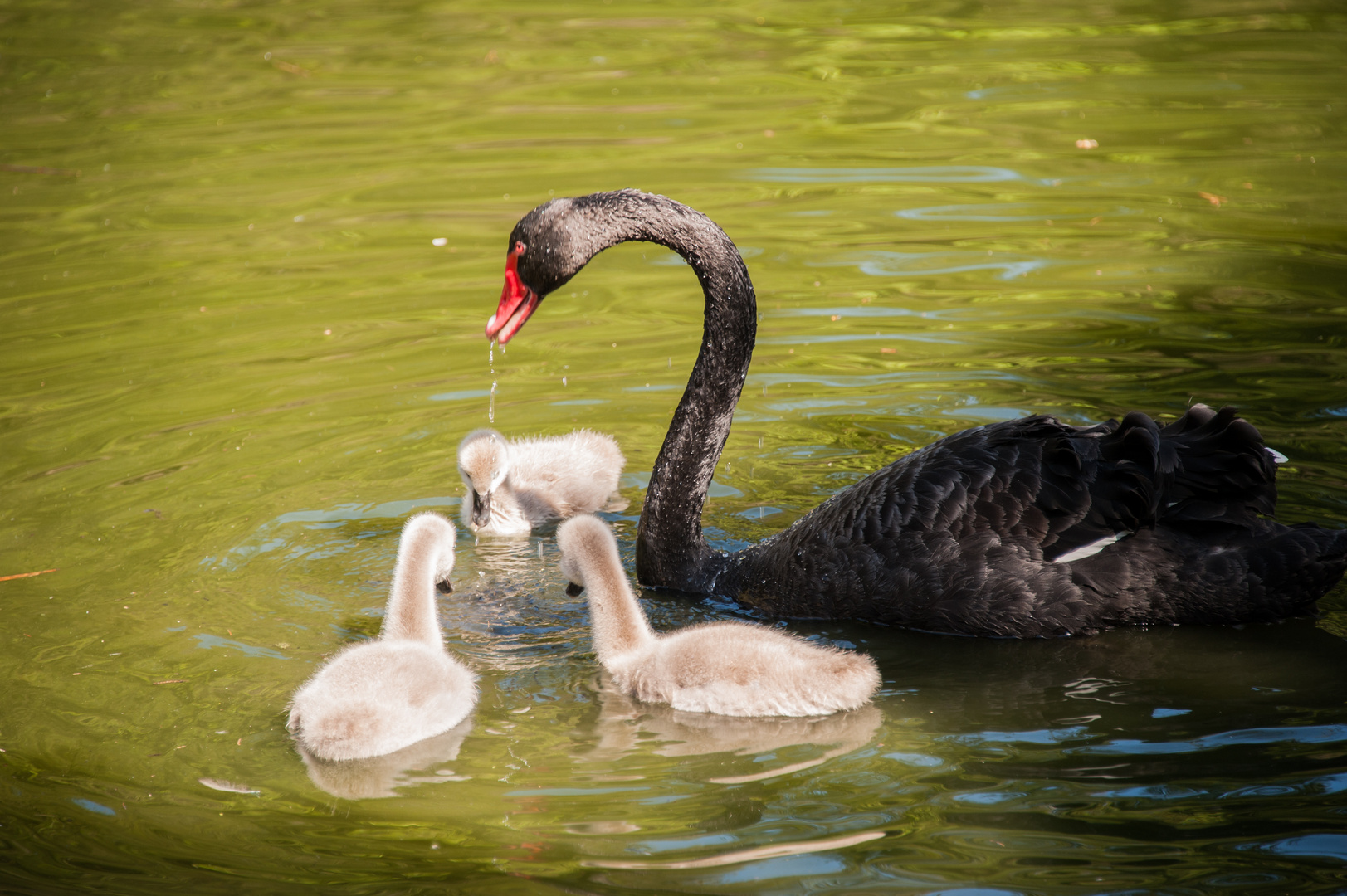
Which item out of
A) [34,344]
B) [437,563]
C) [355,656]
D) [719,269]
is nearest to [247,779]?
[355,656]

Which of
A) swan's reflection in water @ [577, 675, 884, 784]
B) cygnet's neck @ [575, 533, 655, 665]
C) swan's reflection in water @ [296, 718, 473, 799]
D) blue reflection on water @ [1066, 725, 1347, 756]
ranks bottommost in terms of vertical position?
swan's reflection in water @ [296, 718, 473, 799]

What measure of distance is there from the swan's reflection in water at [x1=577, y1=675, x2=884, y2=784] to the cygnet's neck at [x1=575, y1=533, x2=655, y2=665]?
172 mm

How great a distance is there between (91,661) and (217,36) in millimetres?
10778

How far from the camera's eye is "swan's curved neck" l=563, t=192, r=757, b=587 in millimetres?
4953

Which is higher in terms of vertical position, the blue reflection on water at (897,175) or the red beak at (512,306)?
the red beak at (512,306)

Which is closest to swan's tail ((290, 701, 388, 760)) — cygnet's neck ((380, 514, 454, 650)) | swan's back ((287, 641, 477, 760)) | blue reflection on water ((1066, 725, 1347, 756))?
swan's back ((287, 641, 477, 760))

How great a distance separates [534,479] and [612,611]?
5.33 ft

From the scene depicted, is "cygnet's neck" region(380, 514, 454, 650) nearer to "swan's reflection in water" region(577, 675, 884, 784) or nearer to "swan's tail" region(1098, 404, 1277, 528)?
"swan's reflection in water" region(577, 675, 884, 784)

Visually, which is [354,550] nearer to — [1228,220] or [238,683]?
[238,683]

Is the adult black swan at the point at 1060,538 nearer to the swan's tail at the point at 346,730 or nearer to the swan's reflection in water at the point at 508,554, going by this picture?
the swan's reflection in water at the point at 508,554

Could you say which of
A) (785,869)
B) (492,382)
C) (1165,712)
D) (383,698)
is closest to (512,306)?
(383,698)

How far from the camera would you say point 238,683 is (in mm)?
4246

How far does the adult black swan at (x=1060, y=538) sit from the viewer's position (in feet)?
14.0

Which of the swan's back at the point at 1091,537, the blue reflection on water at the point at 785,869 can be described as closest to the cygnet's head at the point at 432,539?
the swan's back at the point at 1091,537
